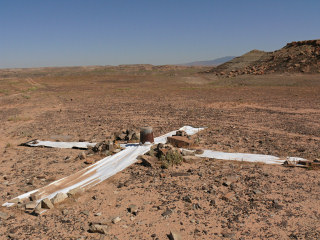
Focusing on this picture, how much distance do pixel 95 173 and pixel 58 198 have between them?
1.26m

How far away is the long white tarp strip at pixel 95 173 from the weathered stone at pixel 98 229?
55.8 inches

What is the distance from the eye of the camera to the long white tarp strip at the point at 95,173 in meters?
5.07

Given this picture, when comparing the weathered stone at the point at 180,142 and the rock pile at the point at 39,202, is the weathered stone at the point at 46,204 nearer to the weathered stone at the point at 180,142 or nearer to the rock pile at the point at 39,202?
the rock pile at the point at 39,202

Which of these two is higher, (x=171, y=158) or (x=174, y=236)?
(x=171, y=158)

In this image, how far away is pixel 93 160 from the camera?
665cm

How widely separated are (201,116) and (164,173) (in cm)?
657

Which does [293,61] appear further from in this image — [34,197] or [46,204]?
[46,204]

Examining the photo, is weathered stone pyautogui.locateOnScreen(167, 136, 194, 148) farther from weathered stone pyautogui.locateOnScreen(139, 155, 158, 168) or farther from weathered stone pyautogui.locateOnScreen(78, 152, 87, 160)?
weathered stone pyautogui.locateOnScreen(78, 152, 87, 160)

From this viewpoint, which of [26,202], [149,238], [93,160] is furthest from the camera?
[93,160]

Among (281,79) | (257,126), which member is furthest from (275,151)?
(281,79)

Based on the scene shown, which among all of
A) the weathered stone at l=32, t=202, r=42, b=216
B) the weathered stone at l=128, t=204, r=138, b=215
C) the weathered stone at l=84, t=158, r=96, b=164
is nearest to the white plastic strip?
the weathered stone at l=84, t=158, r=96, b=164

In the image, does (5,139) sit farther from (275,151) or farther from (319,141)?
(319,141)

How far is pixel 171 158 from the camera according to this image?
239 inches

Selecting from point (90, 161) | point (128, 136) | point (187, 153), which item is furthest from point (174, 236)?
point (128, 136)
